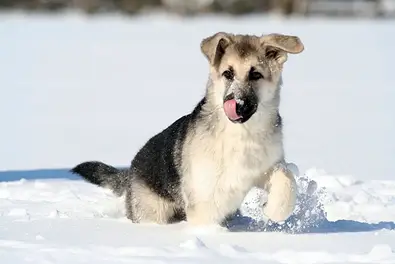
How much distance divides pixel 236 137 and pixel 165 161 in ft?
2.15

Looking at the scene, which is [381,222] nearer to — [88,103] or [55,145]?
A: [55,145]

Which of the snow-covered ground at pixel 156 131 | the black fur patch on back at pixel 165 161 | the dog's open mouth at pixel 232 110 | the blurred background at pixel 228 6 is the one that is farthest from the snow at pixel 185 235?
the blurred background at pixel 228 6

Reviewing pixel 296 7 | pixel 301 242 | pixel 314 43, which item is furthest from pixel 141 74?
pixel 296 7

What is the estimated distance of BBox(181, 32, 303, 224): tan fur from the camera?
17.8 feet

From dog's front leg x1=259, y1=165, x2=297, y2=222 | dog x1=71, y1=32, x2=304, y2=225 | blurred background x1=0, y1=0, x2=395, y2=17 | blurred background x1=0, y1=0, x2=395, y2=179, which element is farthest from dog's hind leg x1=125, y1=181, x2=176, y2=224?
blurred background x1=0, y1=0, x2=395, y2=17

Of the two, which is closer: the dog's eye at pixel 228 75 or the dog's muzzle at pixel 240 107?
the dog's muzzle at pixel 240 107

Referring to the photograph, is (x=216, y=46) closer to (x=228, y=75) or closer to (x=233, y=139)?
(x=228, y=75)

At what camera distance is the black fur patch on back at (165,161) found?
5789 millimetres

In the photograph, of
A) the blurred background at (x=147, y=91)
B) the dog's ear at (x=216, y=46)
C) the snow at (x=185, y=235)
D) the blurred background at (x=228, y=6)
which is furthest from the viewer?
the blurred background at (x=228, y=6)

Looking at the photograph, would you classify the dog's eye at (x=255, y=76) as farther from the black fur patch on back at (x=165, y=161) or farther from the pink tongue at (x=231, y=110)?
the black fur patch on back at (x=165, y=161)

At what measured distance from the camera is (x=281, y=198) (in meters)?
5.30

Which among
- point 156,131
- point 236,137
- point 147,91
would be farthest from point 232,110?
point 147,91

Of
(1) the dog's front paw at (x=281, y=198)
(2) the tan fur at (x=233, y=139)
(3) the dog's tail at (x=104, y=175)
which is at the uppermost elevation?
(2) the tan fur at (x=233, y=139)

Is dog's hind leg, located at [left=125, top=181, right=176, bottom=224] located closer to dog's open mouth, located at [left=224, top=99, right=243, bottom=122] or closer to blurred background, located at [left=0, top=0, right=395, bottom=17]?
dog's open mouth, located at [left=224, top=99, right=243, bottom=122]
